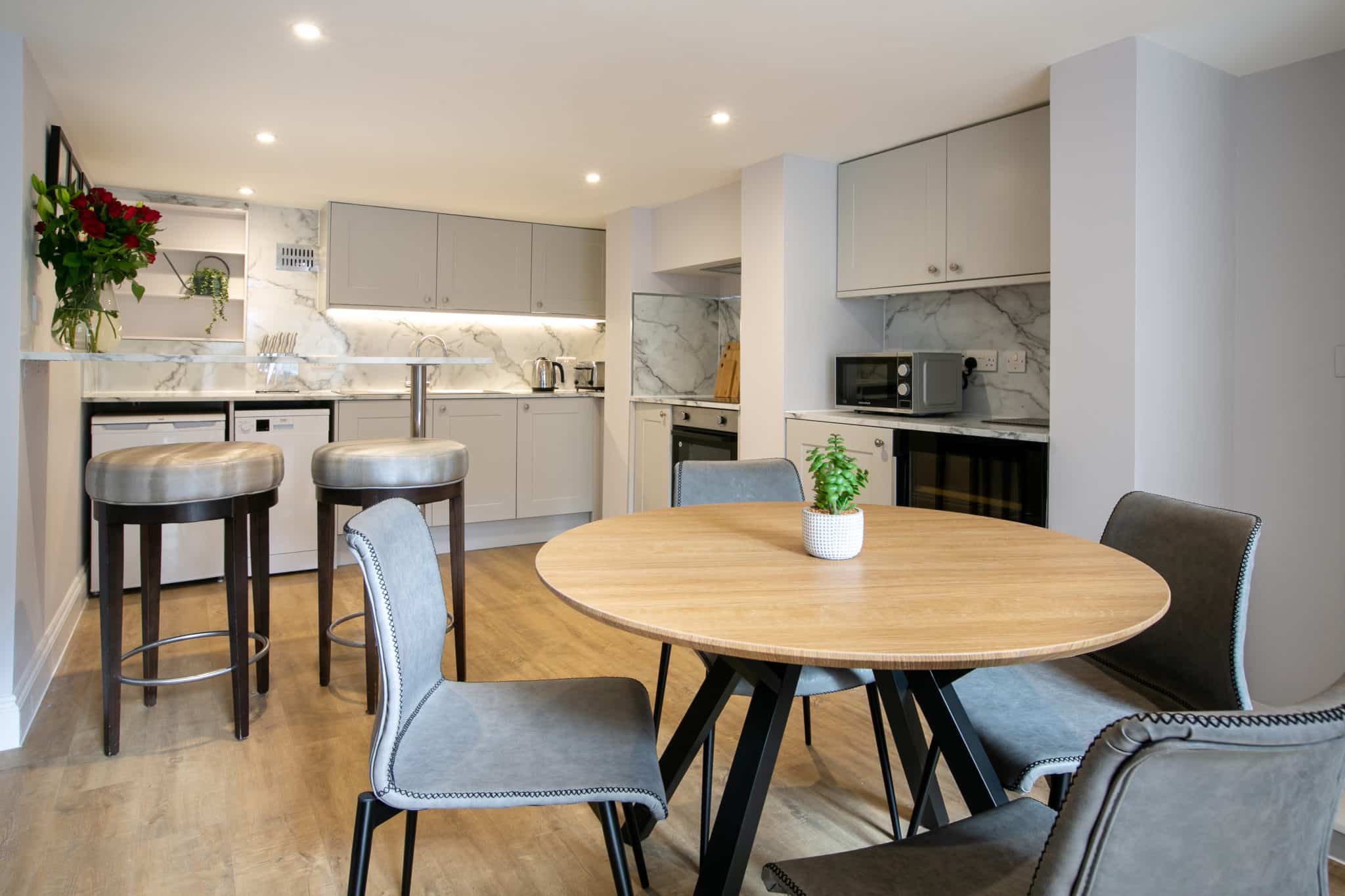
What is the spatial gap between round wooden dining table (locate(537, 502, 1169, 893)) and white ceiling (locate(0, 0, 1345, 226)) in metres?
1.56

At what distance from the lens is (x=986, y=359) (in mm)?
3676

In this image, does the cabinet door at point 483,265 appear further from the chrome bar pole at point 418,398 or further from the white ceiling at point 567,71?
the chrome bar pole at point 418,398

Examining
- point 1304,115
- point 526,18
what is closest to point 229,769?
point 526,18

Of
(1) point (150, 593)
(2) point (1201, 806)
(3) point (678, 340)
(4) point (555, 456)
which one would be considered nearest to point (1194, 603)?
(2) point (1201, 806)

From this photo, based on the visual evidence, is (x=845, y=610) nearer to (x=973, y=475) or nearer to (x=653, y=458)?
(x=973, y=475)

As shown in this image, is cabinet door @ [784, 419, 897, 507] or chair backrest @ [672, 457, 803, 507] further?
cabinet door @ [784, 419, 897, 507]

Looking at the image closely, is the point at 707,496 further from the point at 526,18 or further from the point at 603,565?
the point at 526,18

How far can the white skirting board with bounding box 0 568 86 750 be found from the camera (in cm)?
239

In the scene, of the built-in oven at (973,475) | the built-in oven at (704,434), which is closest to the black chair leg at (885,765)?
the built-in oven at (973,475)

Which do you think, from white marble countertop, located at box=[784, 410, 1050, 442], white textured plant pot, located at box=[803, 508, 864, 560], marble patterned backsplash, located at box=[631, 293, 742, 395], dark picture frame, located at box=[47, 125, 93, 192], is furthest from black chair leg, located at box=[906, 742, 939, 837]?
marble patterned backsplash, located at box=[631, 293, 742, 395]

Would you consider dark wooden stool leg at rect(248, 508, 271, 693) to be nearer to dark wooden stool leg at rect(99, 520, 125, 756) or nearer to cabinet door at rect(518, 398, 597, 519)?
dark wooden stool leg at rect(99, 520, 125, 756)

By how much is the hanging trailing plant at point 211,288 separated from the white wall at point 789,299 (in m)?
2.90

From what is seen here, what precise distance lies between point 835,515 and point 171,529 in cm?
375

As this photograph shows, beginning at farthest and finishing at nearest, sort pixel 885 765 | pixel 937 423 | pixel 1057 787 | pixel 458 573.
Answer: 1. pixel 937 423
2. pixel 458 573
3. pixel 885 765
4. pixel 1057 787
